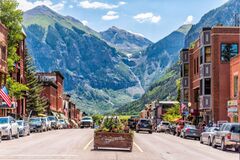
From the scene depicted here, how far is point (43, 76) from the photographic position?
498 ft

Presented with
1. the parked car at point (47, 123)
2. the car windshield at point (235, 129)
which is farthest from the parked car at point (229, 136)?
the parked car at point (47, 123)

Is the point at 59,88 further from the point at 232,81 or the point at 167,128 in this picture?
the point at 232,81

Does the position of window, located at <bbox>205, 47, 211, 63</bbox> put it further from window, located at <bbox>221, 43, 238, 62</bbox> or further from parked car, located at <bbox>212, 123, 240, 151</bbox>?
parked car, located at <bbox>212, 123, 240, 151</bbox>

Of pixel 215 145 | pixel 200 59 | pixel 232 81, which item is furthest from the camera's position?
pixel 200 59

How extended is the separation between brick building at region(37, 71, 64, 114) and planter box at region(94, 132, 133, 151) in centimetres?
10303

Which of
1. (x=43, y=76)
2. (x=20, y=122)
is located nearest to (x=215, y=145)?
(x=20, y=122)

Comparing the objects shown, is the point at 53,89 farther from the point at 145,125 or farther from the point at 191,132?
the point at 191,132

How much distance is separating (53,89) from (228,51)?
77742 mm

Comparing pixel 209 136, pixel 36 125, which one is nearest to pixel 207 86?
pixel 36 125

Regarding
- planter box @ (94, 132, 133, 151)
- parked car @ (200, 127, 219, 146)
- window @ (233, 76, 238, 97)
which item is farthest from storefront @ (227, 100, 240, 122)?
planter box @ (94, 132, 133, 151)

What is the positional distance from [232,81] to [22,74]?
141ft

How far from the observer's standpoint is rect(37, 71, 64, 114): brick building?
135 meters

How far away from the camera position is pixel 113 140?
99.7ft

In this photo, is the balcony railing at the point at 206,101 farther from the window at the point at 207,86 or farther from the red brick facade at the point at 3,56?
the red brick facade at the point at 3,56
